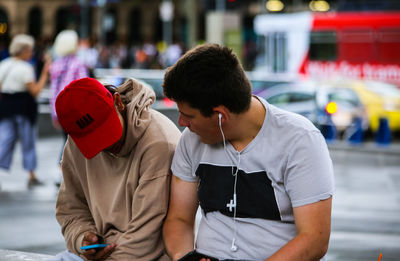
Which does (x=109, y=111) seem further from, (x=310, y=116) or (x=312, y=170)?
(x=310, y=116)

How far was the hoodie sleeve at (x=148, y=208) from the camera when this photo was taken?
10.8ft

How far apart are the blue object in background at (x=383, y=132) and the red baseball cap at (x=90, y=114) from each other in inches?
470

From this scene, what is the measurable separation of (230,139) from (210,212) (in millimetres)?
337

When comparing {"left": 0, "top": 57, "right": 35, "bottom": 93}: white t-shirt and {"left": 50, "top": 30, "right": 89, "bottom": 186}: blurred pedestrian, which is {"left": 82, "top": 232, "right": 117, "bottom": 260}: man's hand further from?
{"left": 0, "top": 57, "right": 35, "bottom": 93}: white t-shirt

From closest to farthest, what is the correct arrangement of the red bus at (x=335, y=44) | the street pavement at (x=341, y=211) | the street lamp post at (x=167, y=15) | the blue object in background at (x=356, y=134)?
Result: the street pavement at (x=341, y=211), the blue object in background at (x=356, y=134), the red bus at (x=335, y=44), the street lamp post at (x=167, y=15)

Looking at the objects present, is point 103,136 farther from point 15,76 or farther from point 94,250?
point 15,76

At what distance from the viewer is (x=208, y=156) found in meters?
3.18

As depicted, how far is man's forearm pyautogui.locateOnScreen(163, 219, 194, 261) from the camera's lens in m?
3.25

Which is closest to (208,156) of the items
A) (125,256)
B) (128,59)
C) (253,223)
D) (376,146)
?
(253,223)

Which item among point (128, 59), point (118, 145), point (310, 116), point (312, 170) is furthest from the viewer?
point (128, 59)

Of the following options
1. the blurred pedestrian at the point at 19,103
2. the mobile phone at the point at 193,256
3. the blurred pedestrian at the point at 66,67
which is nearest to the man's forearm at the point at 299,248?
the mobile phone at the point at 193,256

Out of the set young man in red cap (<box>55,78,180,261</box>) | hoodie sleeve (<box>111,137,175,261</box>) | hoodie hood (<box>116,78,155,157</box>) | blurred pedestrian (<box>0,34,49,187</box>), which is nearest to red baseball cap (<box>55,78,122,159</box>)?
Result: young man in red cap (<box>55,78,180,261</box>)

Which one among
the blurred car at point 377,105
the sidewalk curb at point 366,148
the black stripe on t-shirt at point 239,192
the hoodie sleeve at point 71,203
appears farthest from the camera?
the blurred car at point 377,105

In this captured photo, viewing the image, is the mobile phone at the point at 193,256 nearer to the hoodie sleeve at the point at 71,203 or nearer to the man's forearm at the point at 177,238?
the man's forearm at the point at 177,238
